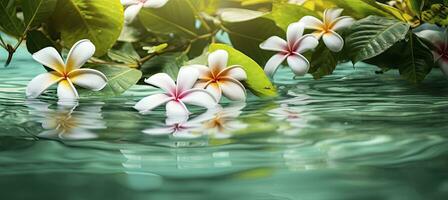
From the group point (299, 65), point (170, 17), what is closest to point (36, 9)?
point (170, 17)

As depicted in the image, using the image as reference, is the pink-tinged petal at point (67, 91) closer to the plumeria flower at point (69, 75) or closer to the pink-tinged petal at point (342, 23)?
the plumeria flower at point (69, 75)

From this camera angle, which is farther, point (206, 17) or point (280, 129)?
point (206, 17)

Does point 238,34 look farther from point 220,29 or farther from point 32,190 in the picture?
point 32,190

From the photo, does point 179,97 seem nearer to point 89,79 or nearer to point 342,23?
point 89,79

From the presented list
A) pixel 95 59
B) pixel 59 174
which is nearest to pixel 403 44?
pixel 95 59

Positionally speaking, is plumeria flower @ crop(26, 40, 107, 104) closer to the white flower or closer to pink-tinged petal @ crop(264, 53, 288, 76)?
pink-tinged petal @ crop(264, 53, 288, 76)

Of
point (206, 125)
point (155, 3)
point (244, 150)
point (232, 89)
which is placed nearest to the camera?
point (244, 150)

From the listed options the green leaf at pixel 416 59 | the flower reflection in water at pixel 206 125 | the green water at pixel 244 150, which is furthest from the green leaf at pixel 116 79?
the green leaf at pixel 416 59
